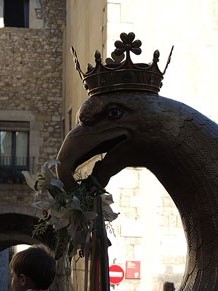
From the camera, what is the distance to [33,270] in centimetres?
229

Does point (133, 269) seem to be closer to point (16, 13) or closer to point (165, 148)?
point (165, 148)

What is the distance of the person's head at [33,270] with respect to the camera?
229 centimetres

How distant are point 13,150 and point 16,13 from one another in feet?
9.92

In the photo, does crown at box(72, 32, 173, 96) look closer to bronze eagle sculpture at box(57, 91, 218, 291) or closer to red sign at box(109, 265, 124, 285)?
bronze eagle sculpture at box(57, 91, 218, 291)

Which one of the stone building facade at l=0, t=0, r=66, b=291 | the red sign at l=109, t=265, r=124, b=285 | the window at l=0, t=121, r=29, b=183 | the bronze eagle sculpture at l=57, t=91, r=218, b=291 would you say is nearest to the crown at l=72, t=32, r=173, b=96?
the bronze eagle sculpture at l=57, t=91, r=218, b=291

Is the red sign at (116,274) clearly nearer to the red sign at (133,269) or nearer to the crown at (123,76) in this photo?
the red sign at (133,269)

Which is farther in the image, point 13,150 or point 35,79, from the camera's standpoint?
point 35,79

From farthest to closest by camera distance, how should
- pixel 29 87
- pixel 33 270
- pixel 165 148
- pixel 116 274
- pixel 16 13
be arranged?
pixel 16 13
pixel 29 87
pixel 116 274
pixel 33 270
pixel 165 148

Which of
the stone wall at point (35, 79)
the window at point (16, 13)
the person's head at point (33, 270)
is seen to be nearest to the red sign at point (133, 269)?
the stone wall at point (35, 79)

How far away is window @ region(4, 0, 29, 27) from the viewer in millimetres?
16719

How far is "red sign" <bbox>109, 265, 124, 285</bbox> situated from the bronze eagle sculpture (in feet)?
23.3

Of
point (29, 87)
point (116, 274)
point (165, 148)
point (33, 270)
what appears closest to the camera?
point (165, 148)

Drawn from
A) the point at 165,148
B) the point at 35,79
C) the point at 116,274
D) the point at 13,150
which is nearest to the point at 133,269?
the point at 116,274

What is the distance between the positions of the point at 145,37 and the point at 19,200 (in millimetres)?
7002
